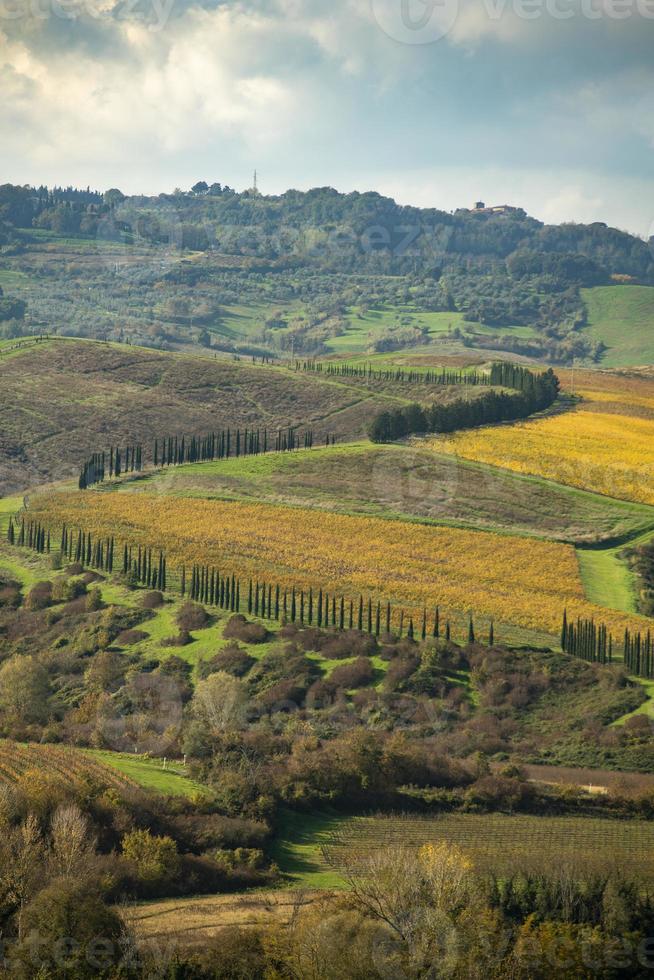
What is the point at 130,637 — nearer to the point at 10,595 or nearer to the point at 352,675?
the point at 10,595

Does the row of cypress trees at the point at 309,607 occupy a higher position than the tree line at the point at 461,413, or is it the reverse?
the tree line at the point at 461,413

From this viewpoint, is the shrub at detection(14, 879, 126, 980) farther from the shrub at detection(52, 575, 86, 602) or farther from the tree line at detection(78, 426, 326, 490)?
the tree line at detection(78, 426, 326, 490)

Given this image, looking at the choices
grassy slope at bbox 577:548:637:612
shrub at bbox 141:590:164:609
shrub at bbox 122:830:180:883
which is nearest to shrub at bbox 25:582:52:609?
shrub at bbox 141:590:164:609

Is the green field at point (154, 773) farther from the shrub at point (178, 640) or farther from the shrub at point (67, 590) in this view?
the shrub at point (67, 590)

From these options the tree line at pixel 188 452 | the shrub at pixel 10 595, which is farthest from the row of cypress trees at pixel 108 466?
the shrub at pixel 10 595

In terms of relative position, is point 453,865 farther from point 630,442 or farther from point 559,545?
point 630,442

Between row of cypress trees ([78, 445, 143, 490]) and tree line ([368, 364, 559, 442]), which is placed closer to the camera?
row of cypress trees ([78, 445, 143, 490])
